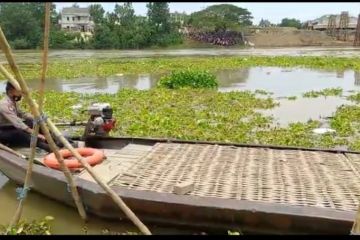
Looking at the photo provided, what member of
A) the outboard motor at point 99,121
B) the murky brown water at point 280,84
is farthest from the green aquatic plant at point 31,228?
the murky brown water at point 280,84

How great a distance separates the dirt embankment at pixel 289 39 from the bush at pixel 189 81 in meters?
45.7

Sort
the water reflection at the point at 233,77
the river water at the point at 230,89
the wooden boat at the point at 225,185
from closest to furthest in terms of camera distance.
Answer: the wooden boat at the point at 225,185 < the river water at the point at 230,89 < the water reflection at the point at 233,77

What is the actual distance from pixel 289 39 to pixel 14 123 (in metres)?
62.3

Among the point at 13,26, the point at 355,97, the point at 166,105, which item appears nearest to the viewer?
the point at 166,105

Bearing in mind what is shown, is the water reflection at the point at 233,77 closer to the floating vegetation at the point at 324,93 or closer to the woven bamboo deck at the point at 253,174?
the floating vegetation at the point at 324,93

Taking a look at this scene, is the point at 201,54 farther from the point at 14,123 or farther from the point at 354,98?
the point at 14,123

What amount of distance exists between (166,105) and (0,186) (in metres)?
6.23

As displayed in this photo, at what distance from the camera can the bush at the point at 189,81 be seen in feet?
50.9

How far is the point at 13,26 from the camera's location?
5747cm

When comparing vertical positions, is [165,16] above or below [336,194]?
above

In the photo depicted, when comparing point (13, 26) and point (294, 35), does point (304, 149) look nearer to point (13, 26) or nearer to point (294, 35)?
point (13, 26)

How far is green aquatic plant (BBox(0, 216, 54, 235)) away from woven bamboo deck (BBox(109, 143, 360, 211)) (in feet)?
2.79

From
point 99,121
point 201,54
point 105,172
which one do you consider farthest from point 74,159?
point 201,54

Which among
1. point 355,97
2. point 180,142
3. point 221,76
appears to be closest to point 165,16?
point 221,76
